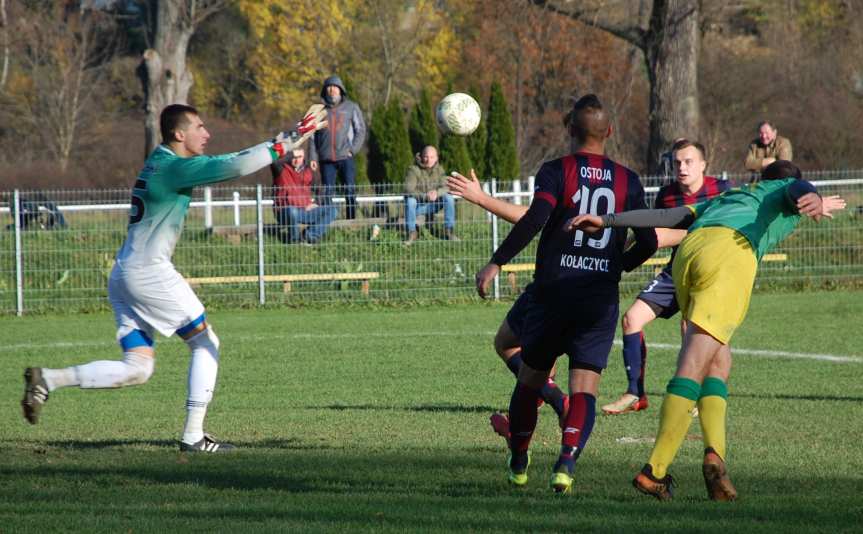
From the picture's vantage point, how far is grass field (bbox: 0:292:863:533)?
18.7 feet

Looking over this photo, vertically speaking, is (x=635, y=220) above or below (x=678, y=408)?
above

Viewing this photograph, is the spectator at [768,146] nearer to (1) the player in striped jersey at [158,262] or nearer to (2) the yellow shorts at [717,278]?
(1) the player in striped jersey at [158,262]

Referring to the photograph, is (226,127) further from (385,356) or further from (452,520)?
(452,520)

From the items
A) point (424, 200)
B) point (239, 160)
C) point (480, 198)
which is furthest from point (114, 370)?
point (424, 200)

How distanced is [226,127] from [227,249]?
101 feet

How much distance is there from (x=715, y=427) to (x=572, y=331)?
2.85 ft

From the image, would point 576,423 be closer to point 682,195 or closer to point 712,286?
point 712,286

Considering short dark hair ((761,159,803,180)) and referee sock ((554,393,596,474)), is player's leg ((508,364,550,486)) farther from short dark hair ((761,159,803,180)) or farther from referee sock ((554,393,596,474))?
short dark hair ((761,159,803,180))

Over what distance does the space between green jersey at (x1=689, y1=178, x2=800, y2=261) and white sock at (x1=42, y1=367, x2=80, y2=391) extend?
370 cm

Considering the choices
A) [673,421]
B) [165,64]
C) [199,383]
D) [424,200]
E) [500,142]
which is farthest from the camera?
[500,142]

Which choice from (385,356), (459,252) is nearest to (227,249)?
(459,252)

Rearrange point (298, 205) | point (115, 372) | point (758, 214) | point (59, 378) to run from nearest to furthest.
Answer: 1. point (758, 214)
2. point (59, 378)
3. point (115, 372)
4. point (298, 205)

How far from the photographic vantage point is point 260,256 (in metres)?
19.2

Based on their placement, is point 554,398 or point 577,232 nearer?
point 577,232
